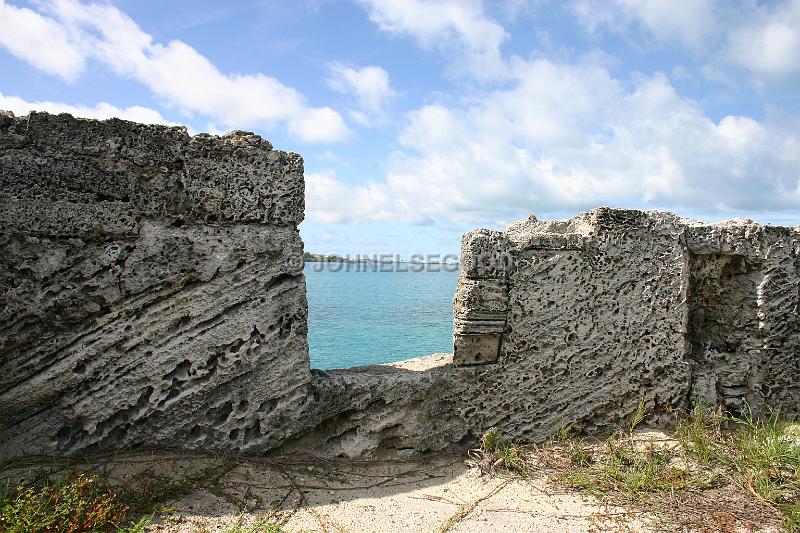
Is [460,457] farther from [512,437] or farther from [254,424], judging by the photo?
[254,424]

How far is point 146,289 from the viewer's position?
4.03m

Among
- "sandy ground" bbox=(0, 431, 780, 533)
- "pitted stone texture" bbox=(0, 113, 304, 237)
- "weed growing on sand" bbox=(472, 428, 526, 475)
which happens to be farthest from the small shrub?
"weed growing on sand" bbox=(472, 428, 526, 475)

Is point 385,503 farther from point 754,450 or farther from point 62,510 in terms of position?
point 754,450

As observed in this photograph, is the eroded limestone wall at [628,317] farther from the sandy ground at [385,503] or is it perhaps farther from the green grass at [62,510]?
the green grass at [62,510]

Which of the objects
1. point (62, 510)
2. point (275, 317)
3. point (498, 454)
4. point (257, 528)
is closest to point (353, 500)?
point (257, 528)

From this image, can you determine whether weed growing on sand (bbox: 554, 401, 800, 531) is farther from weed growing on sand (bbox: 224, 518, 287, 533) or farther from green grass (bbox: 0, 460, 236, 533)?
green grass (bbox: 0, 460, 236, 533)

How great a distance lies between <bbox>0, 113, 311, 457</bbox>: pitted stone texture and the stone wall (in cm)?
1

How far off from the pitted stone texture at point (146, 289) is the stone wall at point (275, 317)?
12 millimetres

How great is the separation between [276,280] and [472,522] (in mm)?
2139

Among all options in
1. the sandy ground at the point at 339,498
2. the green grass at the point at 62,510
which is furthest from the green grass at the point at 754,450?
the green grass at the point at 62,510

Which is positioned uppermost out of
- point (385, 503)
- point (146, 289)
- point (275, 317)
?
A: point (146, 289)

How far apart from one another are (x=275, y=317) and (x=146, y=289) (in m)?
0.89

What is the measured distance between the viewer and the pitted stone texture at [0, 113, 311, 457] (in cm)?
378

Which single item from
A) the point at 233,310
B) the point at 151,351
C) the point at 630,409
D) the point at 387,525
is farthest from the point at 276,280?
the point at 630,409
